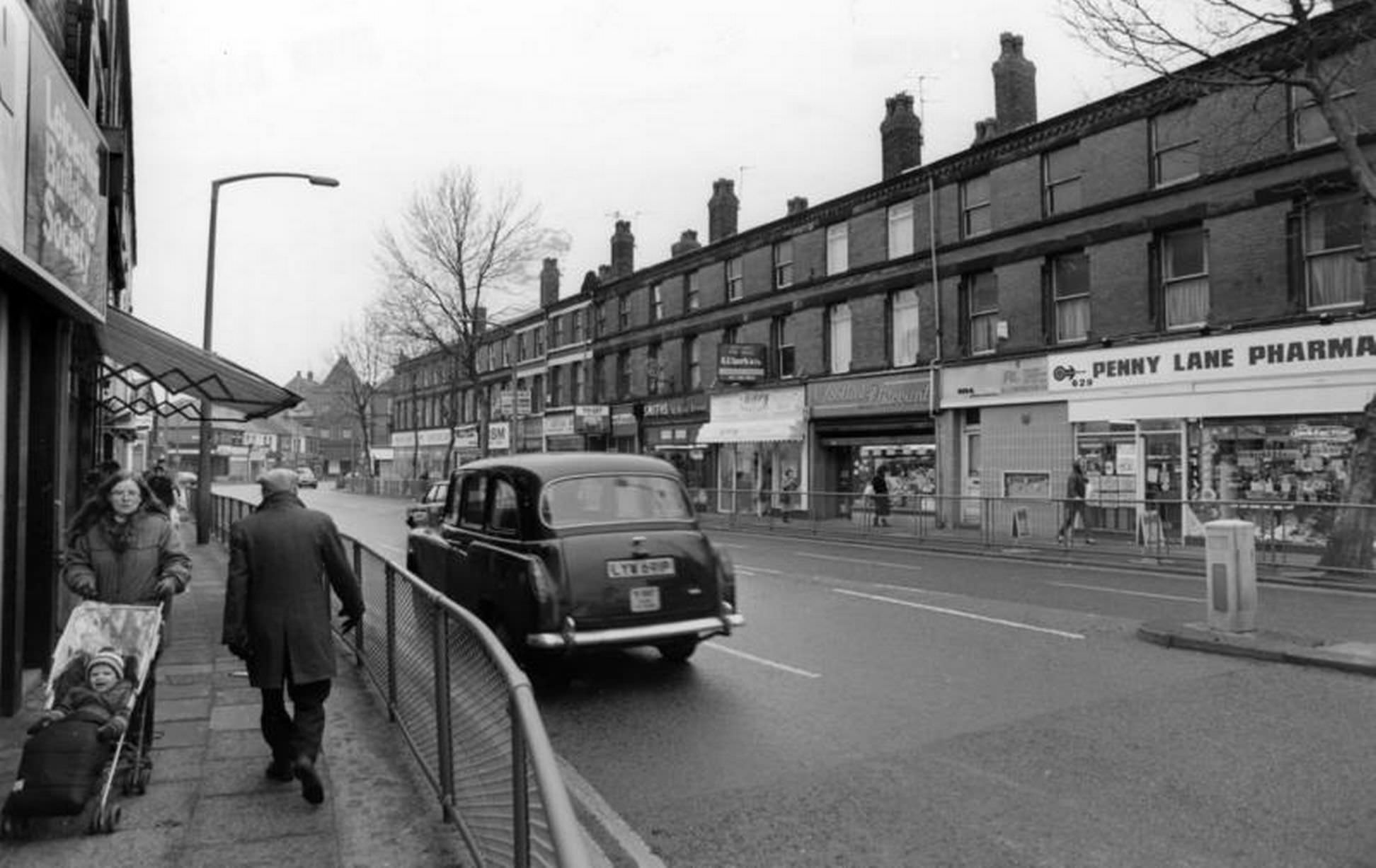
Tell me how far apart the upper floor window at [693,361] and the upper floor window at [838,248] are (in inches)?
321

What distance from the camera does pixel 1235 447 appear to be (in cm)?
1912

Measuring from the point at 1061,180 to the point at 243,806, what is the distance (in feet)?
74.6

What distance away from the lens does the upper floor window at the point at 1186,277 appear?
20.0 metres

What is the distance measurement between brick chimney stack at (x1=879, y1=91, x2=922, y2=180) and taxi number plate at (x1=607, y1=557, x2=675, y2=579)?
23.0 meters

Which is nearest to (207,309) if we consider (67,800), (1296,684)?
(67,800)

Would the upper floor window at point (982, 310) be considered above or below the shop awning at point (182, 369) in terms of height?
above

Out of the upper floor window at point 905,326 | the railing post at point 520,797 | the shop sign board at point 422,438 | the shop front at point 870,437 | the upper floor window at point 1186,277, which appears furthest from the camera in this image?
the shop sign board at point 422,438

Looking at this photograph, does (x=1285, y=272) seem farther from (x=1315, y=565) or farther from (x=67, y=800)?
(x=67, y=800)

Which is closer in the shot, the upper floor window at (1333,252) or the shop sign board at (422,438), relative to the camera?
the upper floor window at (1333,252)

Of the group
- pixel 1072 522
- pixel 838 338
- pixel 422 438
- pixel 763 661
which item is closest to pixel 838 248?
pixel 838 338

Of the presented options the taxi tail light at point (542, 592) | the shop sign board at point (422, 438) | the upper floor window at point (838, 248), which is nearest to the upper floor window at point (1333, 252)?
the upper floor window at point (838, 248)

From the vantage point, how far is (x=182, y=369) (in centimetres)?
1141

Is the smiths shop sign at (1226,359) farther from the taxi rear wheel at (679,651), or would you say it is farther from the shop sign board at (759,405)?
the taxi rear wheel at (679,651)

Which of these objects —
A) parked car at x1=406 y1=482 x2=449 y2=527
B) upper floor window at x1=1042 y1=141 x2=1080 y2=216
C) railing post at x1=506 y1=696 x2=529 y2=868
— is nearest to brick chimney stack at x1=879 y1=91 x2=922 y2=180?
upper floor window at x1=1042 y1=141 x2=1080 y2=216
